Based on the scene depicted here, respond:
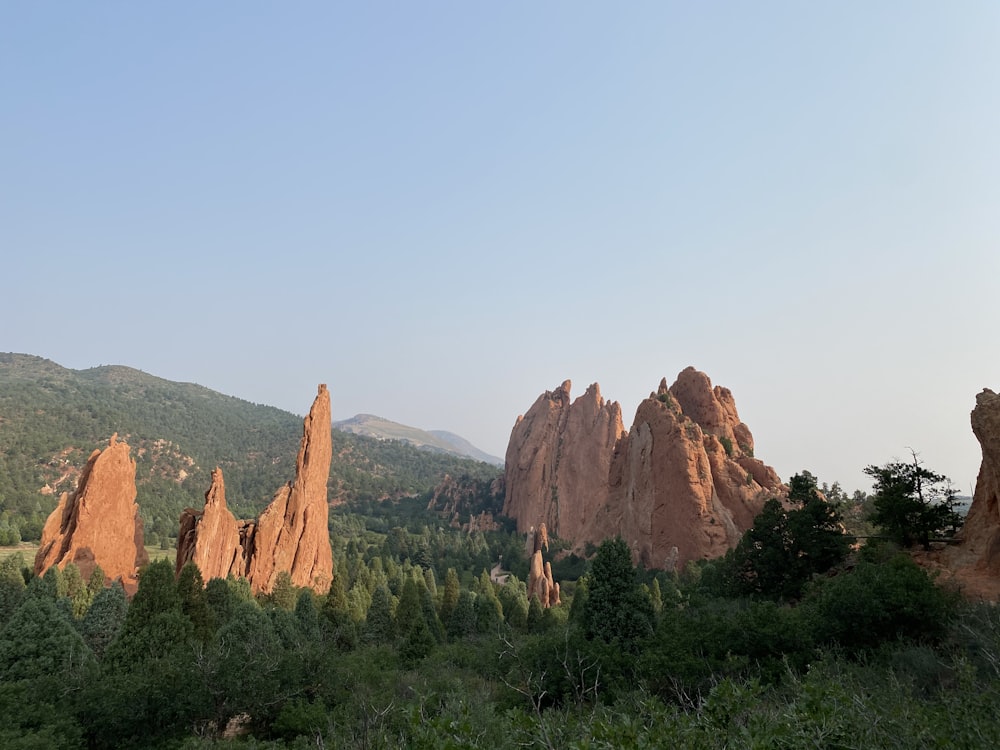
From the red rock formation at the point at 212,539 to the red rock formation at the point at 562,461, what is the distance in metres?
51.3

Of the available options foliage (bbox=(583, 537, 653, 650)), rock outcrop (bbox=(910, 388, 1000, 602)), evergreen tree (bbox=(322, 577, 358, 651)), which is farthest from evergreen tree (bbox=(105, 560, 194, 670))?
rock outcrop (bbox=(910, 388, 1000, 602))

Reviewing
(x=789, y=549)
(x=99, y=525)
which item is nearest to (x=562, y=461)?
(x=789, y=549)

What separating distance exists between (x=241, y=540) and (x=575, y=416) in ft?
219

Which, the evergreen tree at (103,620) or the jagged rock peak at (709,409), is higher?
the jagged rock peak at (709,409)

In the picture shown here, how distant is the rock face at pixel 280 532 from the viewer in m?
43.2

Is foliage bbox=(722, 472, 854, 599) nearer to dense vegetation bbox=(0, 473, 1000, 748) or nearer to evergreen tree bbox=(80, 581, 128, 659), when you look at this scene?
dense vegetation bbox=(0, 473, 1000, 748)

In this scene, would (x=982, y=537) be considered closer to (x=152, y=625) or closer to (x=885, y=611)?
(x=885, y=611)

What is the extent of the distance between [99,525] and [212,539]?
8.96 m

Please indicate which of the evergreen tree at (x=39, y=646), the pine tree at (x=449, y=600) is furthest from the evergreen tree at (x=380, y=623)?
the evergreen tree at (x=39, y=646)

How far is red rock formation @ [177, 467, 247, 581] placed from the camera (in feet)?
137

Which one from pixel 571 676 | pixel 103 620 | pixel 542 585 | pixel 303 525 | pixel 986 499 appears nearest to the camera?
pixel 571 676

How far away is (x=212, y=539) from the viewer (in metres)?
43.6

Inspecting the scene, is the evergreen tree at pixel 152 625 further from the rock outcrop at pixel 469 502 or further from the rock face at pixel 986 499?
the rock outcrop at pixel 469 502

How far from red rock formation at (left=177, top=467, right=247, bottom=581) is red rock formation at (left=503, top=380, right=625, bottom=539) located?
51.3 meters
